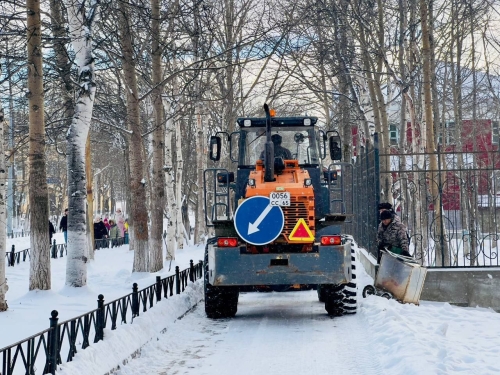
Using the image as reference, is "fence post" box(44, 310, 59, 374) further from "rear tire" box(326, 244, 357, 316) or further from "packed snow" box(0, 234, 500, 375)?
"rear tire" box(326, 244, 357, 316)

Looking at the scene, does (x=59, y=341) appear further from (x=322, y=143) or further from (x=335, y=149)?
(x=322, y=143)

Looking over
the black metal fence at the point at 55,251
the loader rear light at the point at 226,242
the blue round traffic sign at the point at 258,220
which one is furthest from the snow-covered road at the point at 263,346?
the black metal fence at the point at 55,251

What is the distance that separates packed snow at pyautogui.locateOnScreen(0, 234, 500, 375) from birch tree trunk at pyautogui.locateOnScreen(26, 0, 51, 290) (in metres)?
0.56

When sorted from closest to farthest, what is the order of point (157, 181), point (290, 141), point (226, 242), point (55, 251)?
point (226, 242), point (290, 141), point (157, 181), point (55, 251)

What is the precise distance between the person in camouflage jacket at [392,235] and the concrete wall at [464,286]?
670 mm

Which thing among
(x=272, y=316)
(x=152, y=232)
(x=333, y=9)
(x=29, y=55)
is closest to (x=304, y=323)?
(x=272, y=316)

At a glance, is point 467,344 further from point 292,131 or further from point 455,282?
point 292,131

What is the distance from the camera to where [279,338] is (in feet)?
33.8

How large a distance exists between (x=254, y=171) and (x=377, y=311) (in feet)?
10.4

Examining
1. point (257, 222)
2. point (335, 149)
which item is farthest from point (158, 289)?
point (335, 149)

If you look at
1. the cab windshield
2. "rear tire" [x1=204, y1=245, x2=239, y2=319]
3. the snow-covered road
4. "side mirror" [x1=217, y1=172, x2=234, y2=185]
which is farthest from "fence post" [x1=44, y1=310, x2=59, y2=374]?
the cab windshield

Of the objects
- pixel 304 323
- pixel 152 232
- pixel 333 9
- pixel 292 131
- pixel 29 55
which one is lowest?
pixel 304 323

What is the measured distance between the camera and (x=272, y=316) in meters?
12.6

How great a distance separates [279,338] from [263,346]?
62 centimetres
